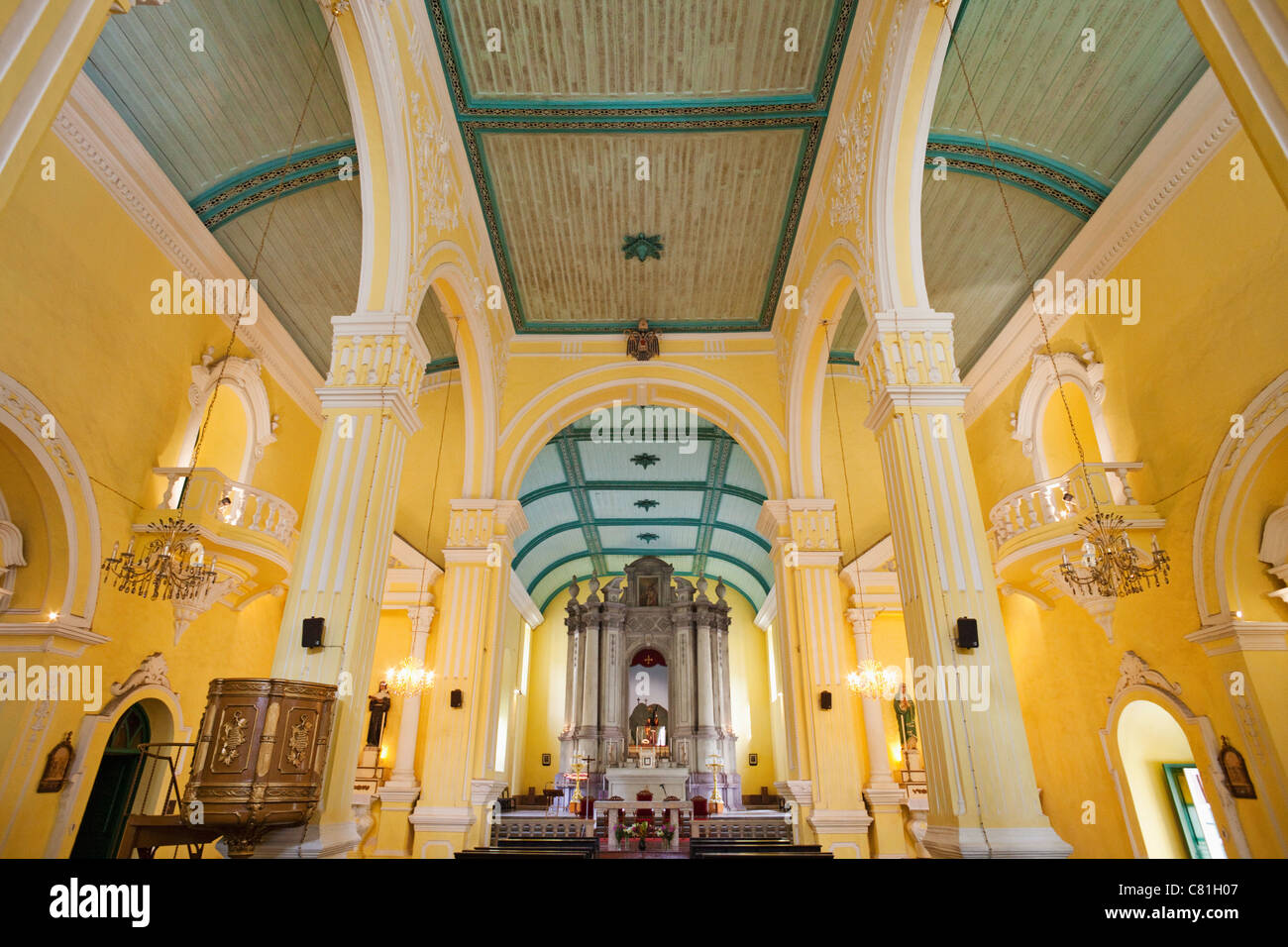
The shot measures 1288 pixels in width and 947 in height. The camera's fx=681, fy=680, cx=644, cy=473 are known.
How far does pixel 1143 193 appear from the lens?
671 cm

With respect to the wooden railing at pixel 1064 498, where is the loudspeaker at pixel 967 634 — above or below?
below

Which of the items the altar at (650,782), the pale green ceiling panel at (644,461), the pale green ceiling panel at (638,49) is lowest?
the altar at (650,782)

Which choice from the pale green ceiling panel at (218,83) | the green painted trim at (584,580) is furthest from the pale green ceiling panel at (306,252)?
the green painted trim at (584,580)

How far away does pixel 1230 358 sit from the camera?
5.75 meters

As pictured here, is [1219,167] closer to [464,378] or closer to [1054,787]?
[1054,787]

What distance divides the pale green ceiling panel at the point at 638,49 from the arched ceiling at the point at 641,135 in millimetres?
12

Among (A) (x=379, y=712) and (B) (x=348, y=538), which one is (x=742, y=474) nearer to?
(A) (x=379, y=712)

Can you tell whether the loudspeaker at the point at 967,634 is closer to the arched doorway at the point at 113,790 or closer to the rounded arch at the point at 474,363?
the rounded arch at the point at 474,363

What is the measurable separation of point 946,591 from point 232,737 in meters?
4.46

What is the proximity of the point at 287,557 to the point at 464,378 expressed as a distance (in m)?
3.14

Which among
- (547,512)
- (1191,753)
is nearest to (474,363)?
(547,512)

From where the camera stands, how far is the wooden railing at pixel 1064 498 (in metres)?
6.67

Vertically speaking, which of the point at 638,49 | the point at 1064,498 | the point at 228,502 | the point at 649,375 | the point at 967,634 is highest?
the point at 638,49

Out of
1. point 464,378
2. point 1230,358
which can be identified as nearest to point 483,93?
point 464,378
